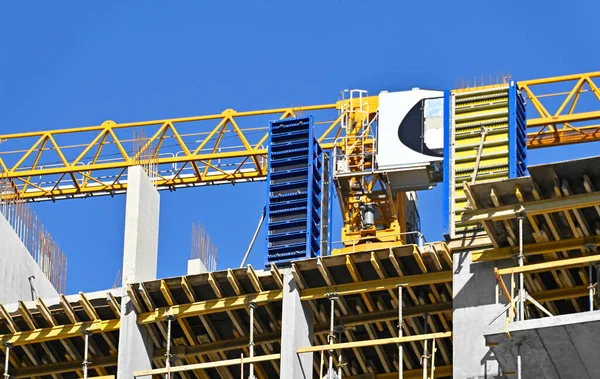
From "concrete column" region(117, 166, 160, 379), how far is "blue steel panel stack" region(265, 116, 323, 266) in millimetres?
3024

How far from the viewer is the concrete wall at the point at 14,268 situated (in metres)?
49.8

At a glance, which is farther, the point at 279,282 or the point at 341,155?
the point at 341,155

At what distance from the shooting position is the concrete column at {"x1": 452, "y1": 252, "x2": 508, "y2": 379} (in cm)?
4094

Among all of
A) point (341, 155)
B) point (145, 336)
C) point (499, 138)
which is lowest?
point (145, 336)

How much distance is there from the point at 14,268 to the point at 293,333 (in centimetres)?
1015

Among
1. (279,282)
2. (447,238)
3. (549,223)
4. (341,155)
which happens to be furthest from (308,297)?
(341,155)

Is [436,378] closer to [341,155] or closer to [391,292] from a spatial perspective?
[391,292]

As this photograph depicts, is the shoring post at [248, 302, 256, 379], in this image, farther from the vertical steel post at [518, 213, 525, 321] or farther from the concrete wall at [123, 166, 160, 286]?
the vertical steel post at [518, 213, 525, 321]

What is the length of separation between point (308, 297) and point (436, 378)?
12.5 feet

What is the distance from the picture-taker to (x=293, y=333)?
43719 millimetres

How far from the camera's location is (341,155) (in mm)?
54406

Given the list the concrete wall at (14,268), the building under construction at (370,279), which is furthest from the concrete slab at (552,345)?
the concrete wall at (14,268)

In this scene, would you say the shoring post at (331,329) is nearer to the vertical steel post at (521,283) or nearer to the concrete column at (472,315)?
the concrete column at (472,315)

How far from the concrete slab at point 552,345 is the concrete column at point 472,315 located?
5.78 feet
